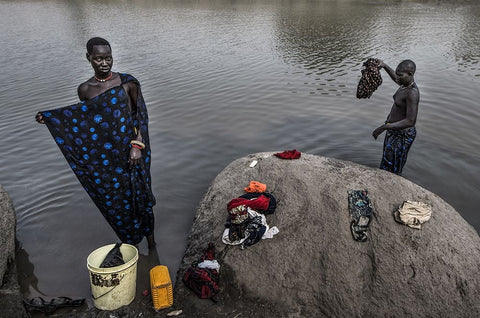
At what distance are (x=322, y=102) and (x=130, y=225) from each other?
264 inches

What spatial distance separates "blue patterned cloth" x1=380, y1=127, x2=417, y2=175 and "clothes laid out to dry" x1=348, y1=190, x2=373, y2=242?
1069 millimetres

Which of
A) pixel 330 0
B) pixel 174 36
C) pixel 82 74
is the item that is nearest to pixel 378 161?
pixel 82 74

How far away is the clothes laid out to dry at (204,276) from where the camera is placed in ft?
12.3

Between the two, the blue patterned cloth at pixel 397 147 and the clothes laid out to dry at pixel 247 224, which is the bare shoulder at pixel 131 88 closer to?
the clothes laid out to dry at pixel 247 224

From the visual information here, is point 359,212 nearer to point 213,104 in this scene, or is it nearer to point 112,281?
point 112,281

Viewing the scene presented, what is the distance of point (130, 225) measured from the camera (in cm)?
433

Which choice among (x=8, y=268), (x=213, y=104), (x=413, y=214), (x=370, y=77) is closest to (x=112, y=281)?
(x=8, y=268)

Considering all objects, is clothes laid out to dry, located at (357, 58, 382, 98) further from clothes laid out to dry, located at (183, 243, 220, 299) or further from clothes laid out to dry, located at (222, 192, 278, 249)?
clothes laid out to dry, located at (183, 243, 220, 299)

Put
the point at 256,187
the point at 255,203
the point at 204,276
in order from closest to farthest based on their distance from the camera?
the point at 204,276 < the point at 255,203 < the point at 256,187

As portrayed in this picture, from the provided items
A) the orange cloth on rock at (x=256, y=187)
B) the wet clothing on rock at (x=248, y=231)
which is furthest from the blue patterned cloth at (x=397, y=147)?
the wet clothing on rock at (x=248, y=231)

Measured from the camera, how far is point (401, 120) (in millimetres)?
4680

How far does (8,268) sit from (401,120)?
4955mm

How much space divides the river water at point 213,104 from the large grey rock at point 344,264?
107 cm

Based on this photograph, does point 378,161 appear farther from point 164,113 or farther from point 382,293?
point 164,113
